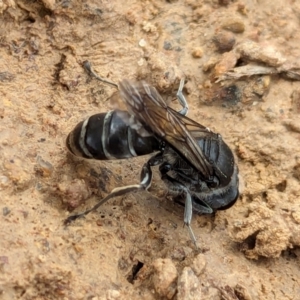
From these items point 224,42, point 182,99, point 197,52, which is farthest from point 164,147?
point 224,42

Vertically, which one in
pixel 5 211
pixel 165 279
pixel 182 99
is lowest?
pixel 165 279

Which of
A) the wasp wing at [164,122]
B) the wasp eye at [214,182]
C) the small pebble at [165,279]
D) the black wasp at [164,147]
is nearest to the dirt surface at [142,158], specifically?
the small pebble at [165,279]

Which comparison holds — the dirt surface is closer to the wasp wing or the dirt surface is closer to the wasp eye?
the wasp eye

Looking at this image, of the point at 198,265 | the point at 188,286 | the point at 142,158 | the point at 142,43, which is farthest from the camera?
the point at 142,43

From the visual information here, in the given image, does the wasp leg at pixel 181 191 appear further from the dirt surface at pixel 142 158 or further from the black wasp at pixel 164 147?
the dirt surface at pixel 142 158

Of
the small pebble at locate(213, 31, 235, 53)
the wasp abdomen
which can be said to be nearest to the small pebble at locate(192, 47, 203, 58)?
the small pebble at locate(213, 31, 235, 53)

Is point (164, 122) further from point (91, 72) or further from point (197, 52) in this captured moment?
→ point (197, 52)

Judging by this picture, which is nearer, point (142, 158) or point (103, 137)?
point (103, 137)
